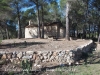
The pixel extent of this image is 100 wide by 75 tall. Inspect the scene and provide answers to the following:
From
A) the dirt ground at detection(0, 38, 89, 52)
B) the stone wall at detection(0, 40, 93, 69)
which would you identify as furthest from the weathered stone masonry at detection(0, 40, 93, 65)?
the dirt ground at detection(0, 38, 89, 52)

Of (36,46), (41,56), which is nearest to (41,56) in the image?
(41,56)

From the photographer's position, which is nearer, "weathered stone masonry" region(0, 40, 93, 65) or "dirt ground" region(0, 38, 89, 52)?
"weathered stone masonry" region(0, 40, 93, 65)

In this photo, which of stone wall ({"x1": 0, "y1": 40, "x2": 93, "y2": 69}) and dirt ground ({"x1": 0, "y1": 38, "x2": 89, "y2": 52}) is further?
dirt ground ({"x1": 0, "y1": 38, "x2": 89, "y2": 52})

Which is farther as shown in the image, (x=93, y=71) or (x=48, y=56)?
(x=48, y=56)

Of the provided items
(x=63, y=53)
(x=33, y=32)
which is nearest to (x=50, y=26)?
(x=33, y=32)

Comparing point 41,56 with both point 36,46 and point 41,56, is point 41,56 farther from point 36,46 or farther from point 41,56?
point 36,46

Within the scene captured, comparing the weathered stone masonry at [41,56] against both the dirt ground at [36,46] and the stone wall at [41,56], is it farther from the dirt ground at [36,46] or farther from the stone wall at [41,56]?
the dirt ground at [36,46]

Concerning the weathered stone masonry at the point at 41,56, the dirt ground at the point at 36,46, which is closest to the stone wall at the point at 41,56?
the weathered stone masonry at the point at 41,56

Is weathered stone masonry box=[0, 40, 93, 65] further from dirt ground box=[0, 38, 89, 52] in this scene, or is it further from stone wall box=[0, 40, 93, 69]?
dirt ground box=[0, 38, 89, 52]

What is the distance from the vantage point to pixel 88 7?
2500 cm

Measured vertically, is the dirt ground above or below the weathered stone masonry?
above

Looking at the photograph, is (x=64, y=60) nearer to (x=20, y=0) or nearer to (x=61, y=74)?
(x=61, y=74)

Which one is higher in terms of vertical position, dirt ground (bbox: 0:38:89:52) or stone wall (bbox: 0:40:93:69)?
dirt ground (bbox: 0:38:89:52)

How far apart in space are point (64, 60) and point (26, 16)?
89.7 ft
